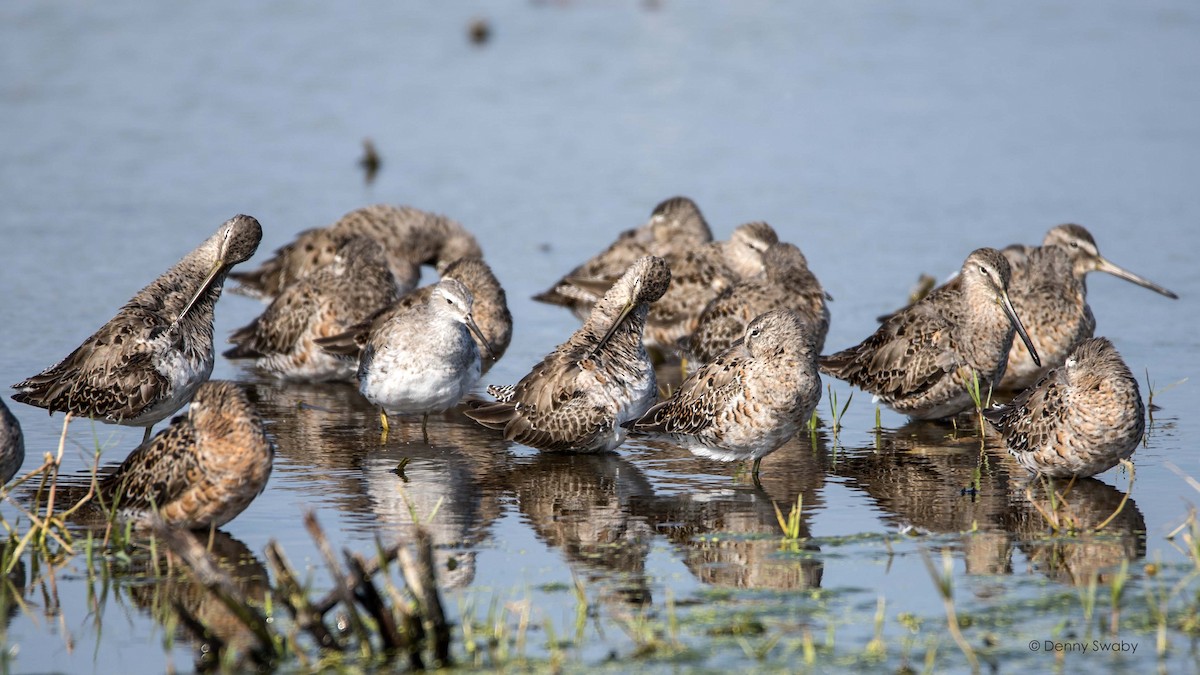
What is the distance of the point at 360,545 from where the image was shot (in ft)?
20.1

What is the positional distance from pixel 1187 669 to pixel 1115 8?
18374 millimetres

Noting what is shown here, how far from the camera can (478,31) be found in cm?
2048

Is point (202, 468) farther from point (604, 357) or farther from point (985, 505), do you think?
point (985, 505)

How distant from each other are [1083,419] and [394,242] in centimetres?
630

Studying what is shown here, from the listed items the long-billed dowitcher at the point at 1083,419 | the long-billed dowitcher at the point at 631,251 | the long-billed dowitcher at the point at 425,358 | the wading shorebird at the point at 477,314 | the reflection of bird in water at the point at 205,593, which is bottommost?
the reflection of bird in water at the point at 205,593

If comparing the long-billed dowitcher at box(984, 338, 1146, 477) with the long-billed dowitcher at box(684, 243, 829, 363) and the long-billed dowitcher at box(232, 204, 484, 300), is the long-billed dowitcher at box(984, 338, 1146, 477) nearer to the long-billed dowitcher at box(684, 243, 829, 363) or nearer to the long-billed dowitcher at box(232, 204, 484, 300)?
the long-billed dowitcher at box(684, 243, 829, 363)

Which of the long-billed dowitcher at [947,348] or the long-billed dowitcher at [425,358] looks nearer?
the long-billed dowitcher at [425,358]

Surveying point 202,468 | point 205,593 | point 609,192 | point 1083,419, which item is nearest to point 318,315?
point 202,468

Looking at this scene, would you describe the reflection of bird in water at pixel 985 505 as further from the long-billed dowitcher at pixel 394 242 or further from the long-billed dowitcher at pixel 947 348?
the long-billed dowitcher at pixel 394 242

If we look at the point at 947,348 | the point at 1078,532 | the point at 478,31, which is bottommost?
the point at 1078,532

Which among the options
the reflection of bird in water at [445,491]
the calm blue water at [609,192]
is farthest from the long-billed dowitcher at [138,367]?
the reflection of bird in water at [445,491]

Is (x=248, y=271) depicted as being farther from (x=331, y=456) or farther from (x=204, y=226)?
(x=331, y=456)

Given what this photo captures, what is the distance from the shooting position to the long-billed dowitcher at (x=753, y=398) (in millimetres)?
6957

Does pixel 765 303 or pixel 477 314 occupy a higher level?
pixel 765 303
